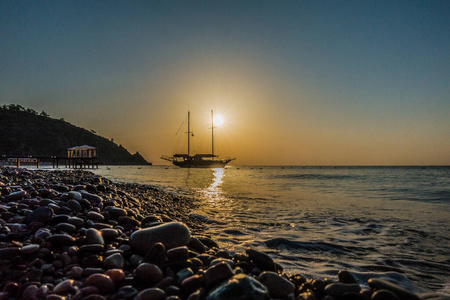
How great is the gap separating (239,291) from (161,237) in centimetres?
140

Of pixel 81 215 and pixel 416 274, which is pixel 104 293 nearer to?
pixel 81 215

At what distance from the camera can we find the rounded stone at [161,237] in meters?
3.06

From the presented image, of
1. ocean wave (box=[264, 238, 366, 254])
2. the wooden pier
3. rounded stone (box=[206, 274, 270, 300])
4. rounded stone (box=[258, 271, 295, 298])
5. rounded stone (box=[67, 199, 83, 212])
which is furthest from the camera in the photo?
the wooden pier

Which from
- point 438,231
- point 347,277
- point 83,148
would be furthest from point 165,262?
point 83,148

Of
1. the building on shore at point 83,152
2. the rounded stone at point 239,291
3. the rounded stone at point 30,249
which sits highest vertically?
the building on shore at point 83,152

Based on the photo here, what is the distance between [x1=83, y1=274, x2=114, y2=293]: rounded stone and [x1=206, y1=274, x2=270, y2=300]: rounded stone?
974mm

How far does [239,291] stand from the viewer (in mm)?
2100

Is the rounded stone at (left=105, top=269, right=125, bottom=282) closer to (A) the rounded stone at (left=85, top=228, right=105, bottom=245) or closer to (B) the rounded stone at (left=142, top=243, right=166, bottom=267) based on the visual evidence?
(B) the rounded stone at (left=142, top=243, right=166, bottom=267)

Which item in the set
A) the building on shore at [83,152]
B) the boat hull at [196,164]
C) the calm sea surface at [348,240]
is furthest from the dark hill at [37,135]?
the calm sea surface at [348,240]

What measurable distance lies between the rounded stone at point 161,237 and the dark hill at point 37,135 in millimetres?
88223

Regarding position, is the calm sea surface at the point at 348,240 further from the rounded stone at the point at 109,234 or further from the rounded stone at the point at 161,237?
the rounded stone at the point at 109,234

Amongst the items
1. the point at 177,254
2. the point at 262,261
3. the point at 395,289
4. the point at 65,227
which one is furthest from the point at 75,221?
the point at 395,289

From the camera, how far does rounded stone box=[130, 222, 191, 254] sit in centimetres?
306

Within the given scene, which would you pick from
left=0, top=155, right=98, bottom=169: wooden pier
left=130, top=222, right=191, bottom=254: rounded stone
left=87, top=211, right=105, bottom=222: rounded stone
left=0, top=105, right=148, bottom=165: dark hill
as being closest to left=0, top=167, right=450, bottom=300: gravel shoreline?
left=130, top=222, right=191, bottom=254: rounded stone
